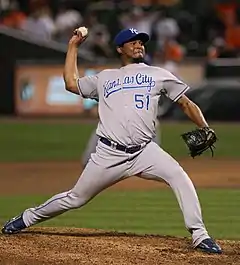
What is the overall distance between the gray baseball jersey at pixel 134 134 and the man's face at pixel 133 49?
0.27 feet

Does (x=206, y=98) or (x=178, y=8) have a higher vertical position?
(x=178, y=8)

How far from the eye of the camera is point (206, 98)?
20.9 metres

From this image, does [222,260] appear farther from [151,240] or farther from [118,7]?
[118,7]

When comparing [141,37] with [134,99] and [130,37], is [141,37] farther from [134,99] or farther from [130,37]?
[134,99]

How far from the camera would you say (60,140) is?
776 inches

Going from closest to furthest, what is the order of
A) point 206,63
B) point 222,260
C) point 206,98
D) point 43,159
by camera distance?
point 222,260 < point 43,159 < point 206,98 < point 206,63

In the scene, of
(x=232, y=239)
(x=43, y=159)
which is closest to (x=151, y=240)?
(x=232, y=239)

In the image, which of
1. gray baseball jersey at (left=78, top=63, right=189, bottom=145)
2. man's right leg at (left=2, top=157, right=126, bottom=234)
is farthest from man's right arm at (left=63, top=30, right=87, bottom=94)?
man's right leg at (left=2, top=157, right=126, bottom=234)

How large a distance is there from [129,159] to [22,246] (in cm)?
108

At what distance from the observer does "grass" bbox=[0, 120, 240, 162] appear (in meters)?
18.0

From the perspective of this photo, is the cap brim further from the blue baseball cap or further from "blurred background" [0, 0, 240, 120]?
"blurred background" [0, 0, 240, 120]

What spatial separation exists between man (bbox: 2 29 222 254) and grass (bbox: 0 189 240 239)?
52.3 inches

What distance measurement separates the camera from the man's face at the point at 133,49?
7629 millimetres

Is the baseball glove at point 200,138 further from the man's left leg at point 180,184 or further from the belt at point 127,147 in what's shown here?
the belt at point 127,147
